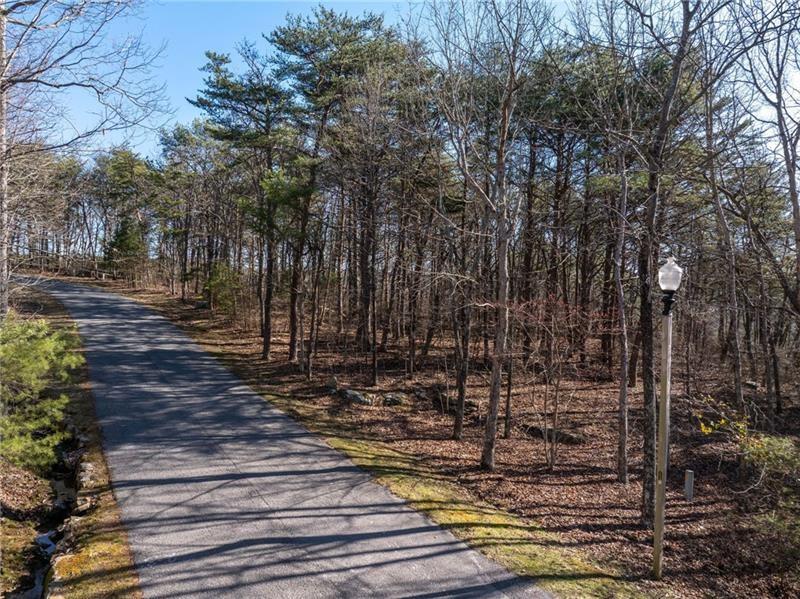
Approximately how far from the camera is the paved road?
538 cm

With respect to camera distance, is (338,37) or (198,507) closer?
(198,507)

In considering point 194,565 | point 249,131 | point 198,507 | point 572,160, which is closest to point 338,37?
point 249,131

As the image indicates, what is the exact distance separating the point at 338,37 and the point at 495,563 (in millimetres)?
14480

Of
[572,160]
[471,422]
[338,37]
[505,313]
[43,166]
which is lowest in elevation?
[471,422]

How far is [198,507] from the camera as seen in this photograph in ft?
23.0

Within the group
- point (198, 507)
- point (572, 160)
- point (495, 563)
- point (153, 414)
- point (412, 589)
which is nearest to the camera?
point (412, 589)

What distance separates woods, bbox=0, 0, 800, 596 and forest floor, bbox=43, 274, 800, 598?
322 mm

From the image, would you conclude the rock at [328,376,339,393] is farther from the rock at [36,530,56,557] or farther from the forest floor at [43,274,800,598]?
the rock at [36,530,56,557]

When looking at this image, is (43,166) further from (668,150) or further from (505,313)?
(668,150)

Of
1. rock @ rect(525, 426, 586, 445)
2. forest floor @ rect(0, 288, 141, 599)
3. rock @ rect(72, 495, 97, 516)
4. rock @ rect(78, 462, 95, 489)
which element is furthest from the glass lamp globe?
rock @ rect(78, 462, 95, 489)

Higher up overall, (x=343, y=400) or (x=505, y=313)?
(x=505, y=313)

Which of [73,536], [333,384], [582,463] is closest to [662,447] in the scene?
[582,463]

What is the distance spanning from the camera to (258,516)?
6820 mm

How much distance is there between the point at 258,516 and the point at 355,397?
23.0ft
